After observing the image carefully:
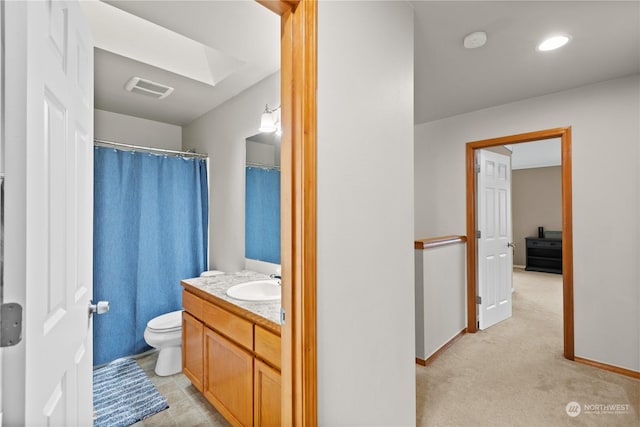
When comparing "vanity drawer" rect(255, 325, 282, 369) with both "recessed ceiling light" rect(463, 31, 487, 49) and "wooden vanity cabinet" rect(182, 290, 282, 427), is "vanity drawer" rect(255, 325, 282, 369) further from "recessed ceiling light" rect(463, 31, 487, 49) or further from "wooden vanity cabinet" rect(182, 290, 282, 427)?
"recessed ceiling light" rect(463, 31, 487, 49)

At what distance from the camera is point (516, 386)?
2201 millimetres

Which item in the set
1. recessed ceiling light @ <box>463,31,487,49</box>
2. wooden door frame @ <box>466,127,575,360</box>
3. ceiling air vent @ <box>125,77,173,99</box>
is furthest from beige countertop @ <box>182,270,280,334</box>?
wooden door frame @ <box>466,127,575,360</box>

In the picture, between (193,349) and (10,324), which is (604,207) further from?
(10,324)

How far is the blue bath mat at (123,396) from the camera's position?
1.87 metres

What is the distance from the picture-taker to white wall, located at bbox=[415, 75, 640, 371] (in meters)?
2.36

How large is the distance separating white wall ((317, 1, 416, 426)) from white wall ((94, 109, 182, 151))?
300 centimetres

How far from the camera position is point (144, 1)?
146 cm

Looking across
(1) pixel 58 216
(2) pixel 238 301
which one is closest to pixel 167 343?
(2) pixel 238 301

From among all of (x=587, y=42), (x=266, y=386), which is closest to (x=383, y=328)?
(x=266, y=386)

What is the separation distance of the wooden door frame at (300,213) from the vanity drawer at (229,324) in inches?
18.6

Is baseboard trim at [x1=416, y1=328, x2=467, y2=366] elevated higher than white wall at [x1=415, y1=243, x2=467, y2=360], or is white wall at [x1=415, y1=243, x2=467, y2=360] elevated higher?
white wall at [x1=415, y1=243, x2=467, y2=360]

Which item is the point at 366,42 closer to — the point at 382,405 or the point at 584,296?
the point at 382,405

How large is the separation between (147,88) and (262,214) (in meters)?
1.47

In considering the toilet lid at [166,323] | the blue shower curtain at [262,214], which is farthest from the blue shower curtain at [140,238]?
the blue shower curtain at [262,214]
